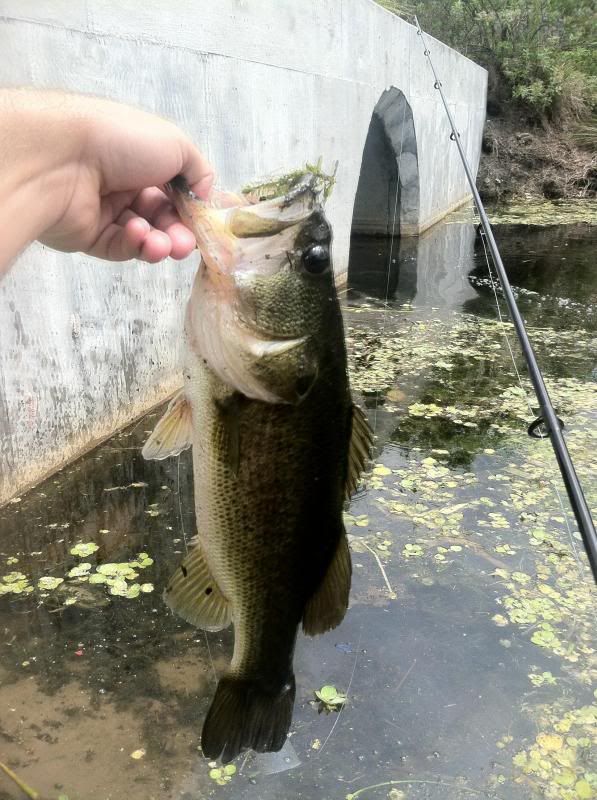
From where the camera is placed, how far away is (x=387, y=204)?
1367 cm

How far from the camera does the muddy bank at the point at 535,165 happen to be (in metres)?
19.2

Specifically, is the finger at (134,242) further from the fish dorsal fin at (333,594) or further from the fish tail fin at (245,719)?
the fish tail fin at (245,719)

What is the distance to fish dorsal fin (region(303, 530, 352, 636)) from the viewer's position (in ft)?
5.41

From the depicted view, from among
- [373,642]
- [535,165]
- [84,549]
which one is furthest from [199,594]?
[535,165]

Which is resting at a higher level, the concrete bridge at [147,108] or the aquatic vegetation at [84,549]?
the concrete bridge at [147,108]

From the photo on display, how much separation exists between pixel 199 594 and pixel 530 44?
22255 millimetres

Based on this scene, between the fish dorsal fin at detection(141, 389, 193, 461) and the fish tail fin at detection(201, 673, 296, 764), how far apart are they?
0.55 metres

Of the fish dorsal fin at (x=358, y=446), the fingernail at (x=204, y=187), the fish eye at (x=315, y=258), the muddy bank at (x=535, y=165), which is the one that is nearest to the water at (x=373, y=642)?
the fish dorsal fin at (x=358, y=446)

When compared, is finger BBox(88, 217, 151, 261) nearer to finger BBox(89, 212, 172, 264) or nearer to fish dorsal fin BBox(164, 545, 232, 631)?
finger BBox(89, 212, 172, 264)

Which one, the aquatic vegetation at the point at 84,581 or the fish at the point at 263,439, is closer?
the fish at the point at 263,439

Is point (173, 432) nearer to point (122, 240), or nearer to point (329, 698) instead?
point (122, 240)

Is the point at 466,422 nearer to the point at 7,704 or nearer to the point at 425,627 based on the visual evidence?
the point at 425,627

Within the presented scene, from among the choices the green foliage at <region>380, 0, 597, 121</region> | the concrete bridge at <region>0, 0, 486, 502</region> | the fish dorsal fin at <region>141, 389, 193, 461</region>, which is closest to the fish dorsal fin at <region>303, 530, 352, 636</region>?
the fish dorsal fin at <region>141, 389, 193, 461</region>

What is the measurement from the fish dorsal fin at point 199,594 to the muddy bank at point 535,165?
18.7 meters
